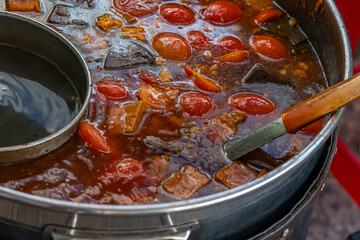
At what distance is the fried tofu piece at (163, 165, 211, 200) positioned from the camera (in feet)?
5.23

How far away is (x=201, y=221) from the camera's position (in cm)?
136

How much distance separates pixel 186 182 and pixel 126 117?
0.36m

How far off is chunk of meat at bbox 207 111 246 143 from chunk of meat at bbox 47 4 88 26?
79cm

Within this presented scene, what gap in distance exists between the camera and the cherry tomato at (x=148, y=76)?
196 cm

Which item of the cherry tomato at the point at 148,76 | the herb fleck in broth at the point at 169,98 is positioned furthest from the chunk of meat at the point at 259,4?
the cherry tomato at the point at 148,76

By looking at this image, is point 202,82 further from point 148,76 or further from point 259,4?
point 259,4

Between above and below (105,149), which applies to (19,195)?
above

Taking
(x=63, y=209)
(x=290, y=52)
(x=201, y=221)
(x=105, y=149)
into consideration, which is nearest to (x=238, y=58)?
(x=290, y=52)

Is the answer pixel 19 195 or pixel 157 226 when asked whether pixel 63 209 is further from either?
pixel 157 226

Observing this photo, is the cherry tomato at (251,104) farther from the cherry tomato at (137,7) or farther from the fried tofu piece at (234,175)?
the cherry tomato at (137,7)

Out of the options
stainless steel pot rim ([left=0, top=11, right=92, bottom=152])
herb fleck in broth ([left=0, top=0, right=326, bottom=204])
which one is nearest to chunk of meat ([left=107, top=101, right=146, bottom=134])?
herb fleck in broth ([left=0, top=0, right=326, bottom=204])

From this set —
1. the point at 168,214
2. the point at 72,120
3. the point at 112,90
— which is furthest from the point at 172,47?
the point at 168,214

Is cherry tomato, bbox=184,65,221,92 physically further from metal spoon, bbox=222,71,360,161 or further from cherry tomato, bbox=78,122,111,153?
cherry tomato, bbox=78,122,111,153

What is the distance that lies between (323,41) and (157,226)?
128cm
